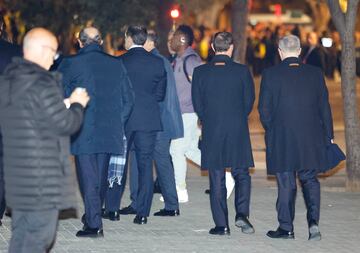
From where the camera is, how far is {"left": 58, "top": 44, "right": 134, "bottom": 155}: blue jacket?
9992 millimetres

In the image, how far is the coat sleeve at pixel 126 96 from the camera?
10.3m

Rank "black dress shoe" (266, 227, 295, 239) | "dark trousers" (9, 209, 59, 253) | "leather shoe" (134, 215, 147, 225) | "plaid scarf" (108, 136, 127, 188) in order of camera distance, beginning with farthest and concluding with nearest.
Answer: "leather shoe" (134, 215, 147, 225) < "plaid scarf" (108, 136, 127, 188) < "black dress shoe" (266, 227, 295, 239) < "dark trousers" (9, 209, 59, 253)

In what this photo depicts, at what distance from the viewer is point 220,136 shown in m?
10.3

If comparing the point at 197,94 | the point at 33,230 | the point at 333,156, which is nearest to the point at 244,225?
the point at 333,156

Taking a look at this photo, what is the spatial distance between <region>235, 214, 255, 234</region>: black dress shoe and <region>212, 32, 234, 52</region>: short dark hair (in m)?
1.55

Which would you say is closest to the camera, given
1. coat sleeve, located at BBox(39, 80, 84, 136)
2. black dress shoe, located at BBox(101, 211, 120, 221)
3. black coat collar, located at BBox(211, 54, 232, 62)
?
Answer: coat sleeve, located at BBox(39, 80, 84, 136)

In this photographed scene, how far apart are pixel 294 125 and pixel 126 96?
1.52 metres

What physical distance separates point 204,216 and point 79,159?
6.25 feet

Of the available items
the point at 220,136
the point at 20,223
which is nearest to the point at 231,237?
the point at 220,136

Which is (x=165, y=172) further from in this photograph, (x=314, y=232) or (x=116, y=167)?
(x=314, y=232)

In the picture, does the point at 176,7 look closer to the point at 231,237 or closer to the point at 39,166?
the point at 231,237

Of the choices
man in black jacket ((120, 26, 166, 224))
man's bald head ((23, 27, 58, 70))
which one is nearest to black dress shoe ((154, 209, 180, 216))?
man in black jacket ((120, 26, 166, 224))

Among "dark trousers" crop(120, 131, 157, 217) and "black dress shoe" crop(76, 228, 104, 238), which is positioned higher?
"dark trousers" crop(120, 131, 157, 217)

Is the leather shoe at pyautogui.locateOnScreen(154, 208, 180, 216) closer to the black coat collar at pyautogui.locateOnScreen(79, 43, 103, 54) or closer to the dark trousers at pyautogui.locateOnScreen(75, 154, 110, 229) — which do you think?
the dark trousers at pyautogui.locateOnScreen(75, 154, 110, 229)
